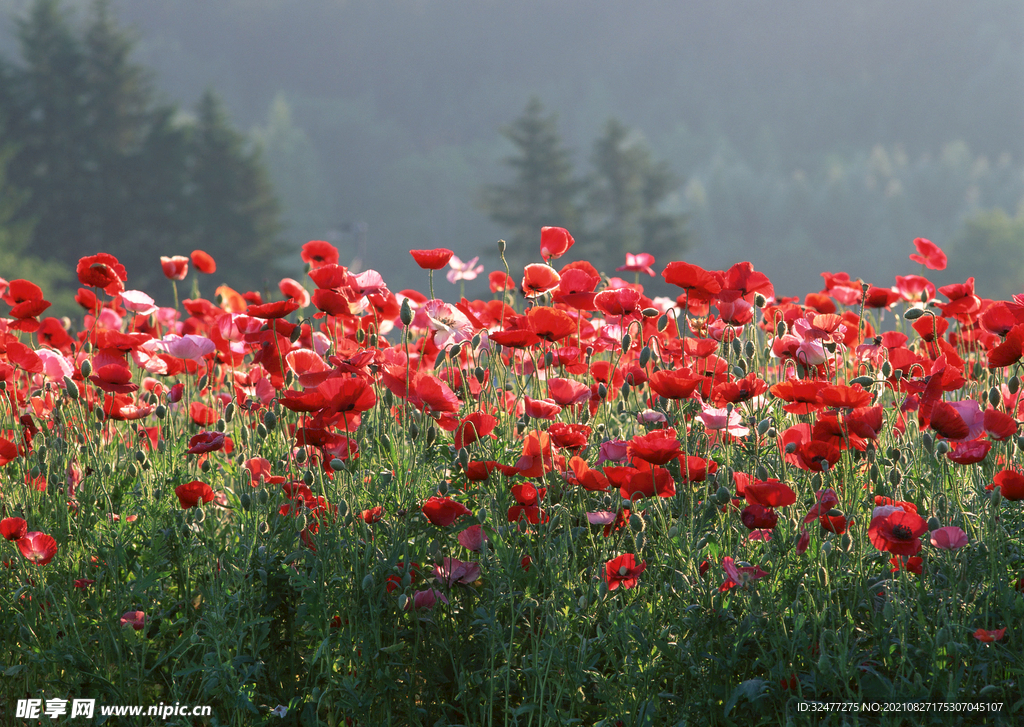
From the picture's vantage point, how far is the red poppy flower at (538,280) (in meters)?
2.31

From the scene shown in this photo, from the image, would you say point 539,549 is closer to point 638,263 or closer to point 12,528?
point 12,528

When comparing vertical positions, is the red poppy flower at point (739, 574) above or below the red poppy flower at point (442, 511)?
below

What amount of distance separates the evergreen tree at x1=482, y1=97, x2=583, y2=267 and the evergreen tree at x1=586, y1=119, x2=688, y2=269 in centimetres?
149

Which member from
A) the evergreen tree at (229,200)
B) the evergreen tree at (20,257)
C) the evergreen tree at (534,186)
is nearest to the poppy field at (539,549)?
the evergreen tree at (20,257)

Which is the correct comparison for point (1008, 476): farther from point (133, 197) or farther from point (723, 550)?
point (133, 197)

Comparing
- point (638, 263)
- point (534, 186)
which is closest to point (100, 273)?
point (638, 263)

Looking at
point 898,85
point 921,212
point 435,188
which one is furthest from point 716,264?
point 898,85

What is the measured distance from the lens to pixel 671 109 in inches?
4670

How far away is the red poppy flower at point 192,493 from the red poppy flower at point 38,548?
0.37m

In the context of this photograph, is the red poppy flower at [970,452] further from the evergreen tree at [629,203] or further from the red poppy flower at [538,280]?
the evergreen tree at [629,203]

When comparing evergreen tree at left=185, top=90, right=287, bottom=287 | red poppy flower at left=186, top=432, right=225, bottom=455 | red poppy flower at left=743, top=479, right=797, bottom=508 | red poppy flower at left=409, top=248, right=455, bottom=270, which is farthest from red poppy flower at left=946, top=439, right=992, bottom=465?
evergreen tree at left=185, top=90, right=287, bottom=287

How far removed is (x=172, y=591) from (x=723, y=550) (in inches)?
54.2

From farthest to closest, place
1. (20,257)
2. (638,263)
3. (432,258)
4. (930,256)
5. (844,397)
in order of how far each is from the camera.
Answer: (20,257)
(930,256)
(638,263)
(432,258)
(844,397)

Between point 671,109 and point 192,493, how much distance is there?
123452 mm
